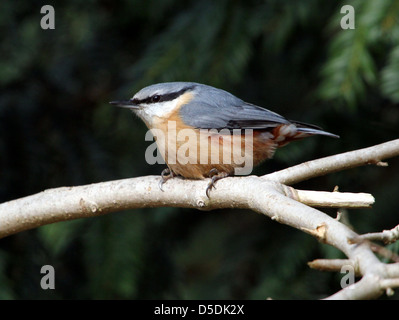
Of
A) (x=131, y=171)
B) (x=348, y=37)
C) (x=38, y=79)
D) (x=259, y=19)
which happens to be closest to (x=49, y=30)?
(x=38, y=79)

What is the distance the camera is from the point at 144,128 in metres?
2.96

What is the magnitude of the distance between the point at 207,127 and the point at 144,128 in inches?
25.5

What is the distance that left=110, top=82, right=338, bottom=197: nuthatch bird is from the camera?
227cm

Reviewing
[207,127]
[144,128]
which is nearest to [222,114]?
[207,127]

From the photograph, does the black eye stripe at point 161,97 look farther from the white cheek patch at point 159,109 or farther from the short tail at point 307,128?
the short tail at point 307,128

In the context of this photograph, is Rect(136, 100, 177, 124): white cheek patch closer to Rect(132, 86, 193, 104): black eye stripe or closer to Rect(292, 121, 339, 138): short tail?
Rect(132, 86, 193, 104): black eye stripe

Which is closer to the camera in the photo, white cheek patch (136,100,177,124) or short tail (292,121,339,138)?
short tail (292,121,339,138)

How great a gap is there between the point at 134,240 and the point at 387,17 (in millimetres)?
1439

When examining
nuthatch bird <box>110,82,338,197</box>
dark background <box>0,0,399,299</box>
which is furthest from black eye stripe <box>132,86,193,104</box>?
dark background <box>0,0,399,299</box>

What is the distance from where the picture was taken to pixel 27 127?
2936 millimetres

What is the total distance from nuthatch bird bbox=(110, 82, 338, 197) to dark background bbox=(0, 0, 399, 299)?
0.19 meters

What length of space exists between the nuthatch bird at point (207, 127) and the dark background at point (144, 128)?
187mm

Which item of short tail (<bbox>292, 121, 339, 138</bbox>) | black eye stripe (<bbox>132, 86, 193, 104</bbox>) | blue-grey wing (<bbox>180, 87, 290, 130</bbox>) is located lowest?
short tail (<bbox>292, 121, 339, 138</bbox>)

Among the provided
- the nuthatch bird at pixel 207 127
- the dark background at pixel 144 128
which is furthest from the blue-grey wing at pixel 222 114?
the dark background at pixel 144 128
